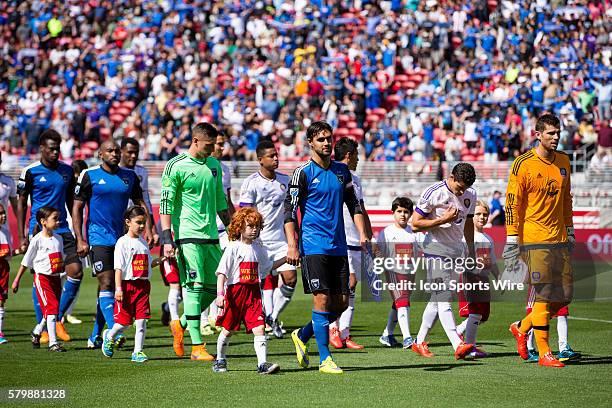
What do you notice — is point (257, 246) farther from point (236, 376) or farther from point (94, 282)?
point (94, 282)

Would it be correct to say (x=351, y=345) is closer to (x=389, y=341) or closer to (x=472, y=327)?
(x=389, y=341)

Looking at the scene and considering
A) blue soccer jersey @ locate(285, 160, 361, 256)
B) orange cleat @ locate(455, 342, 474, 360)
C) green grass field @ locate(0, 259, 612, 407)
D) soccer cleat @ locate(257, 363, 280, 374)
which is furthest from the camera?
orange cleat @ locate(455, 342, 474, 360)

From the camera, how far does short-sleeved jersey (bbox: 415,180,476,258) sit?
1162 centimetres

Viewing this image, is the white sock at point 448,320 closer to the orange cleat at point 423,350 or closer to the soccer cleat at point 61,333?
the orange cleat at point 423,350

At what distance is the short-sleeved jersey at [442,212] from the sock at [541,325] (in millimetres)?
1120

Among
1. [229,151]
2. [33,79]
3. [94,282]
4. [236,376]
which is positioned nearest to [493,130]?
[229,151]

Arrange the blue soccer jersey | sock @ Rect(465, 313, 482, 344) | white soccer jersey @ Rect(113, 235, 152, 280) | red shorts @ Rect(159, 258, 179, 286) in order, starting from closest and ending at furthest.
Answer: the blue soccer jersey, white soccer jersey @ Rect(113, 235, 152, 280), sock @ Rect(465, 313, 482, 344), red shorts @ Rect(159, 258, 179, 286)

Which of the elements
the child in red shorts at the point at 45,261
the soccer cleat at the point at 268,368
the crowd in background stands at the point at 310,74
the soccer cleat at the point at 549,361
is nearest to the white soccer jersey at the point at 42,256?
the child in red shorts at the point at 45,261

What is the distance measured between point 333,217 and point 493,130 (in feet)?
62.0

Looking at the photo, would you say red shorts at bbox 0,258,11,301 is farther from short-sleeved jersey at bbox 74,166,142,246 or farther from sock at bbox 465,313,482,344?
sock at bbox 465,313,482,344

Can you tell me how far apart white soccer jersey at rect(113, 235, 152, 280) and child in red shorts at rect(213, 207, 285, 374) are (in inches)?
54.8

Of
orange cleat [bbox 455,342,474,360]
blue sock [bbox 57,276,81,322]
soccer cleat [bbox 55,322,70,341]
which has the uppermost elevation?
blue sock [bbox 57,276,81,322]

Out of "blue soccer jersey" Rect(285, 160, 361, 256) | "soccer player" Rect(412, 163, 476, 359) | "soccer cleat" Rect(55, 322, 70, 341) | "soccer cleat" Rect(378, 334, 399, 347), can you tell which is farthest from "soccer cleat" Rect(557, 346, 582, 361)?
"soccer cleat" Rect(55, 322, 70, 341)

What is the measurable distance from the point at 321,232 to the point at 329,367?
1251 millimetres
